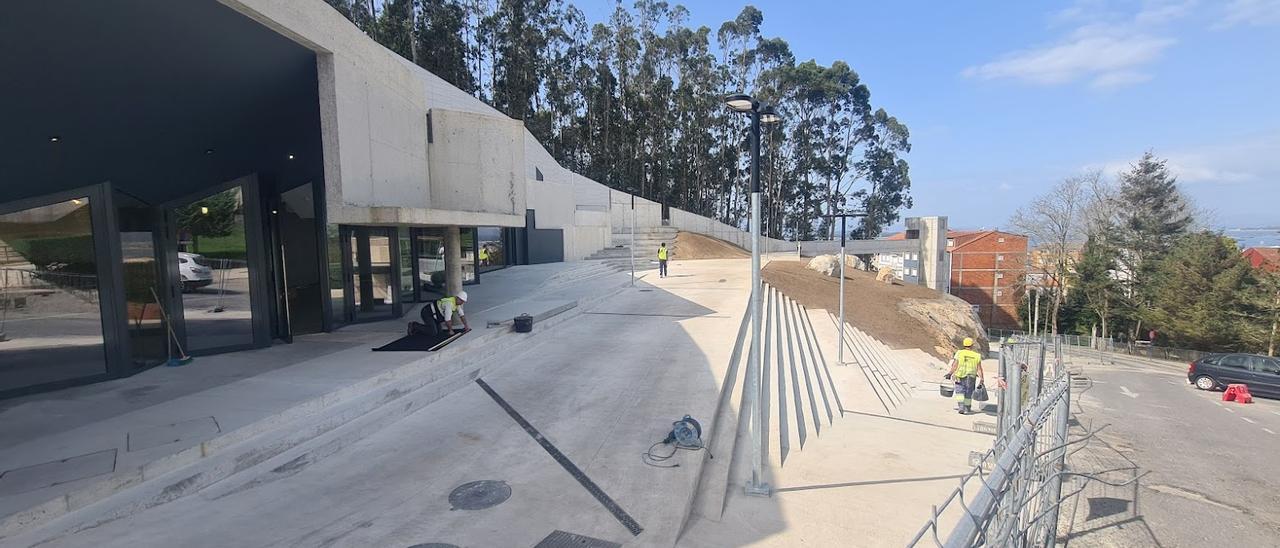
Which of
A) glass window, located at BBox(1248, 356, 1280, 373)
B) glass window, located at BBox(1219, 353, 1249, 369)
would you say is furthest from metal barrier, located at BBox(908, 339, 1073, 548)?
glass window, located at BBox(1219, 353, 1249, 369)

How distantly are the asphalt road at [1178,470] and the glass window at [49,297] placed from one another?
13.9m

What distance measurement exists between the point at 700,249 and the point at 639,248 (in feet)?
16.2

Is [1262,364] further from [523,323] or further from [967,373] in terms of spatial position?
[523,323]

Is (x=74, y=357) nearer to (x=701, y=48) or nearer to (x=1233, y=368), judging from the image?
(x=1233, y=368)

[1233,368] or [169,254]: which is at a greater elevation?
[169,254]

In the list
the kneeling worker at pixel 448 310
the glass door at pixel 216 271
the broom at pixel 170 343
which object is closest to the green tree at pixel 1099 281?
the kneeling worker at pixel 448 310

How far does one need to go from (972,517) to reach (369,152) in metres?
10.7

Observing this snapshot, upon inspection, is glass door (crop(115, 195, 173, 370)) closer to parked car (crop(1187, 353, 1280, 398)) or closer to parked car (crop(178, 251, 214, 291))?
parked car (crop(178, 251, 214, 291))

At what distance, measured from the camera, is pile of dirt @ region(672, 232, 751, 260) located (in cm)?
3625

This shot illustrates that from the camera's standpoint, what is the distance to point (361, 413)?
7648mm

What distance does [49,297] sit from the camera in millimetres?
8203

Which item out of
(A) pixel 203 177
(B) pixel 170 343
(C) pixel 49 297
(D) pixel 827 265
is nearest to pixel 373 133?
(A) pixel 203 177

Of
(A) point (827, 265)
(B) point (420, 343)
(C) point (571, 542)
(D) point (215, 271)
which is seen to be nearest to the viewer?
(C) point (571, 542)

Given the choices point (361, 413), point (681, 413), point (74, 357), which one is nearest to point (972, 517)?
point (681, 413)
